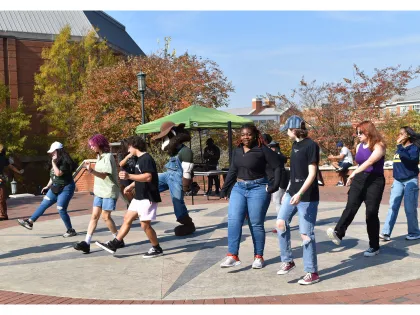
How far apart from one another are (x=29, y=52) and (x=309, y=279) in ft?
115

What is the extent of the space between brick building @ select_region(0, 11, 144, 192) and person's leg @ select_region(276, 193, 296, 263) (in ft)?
97.1

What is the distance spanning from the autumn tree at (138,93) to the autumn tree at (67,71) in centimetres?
654

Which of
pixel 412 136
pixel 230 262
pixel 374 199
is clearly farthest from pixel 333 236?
pixel 412 136

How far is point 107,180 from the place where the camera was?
7.07 metres

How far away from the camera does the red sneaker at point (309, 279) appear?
203 inches

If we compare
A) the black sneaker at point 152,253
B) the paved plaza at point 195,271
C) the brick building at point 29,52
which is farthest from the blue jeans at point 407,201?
the brick building at point 29,52

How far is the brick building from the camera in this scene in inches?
1371

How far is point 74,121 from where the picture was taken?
97.5 ft

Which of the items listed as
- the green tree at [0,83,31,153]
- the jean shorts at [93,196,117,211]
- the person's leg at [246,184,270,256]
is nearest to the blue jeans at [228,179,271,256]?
the person's leg at [246,184,270,256]

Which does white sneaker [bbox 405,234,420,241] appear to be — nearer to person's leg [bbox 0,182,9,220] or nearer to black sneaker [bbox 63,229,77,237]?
black sneaker [bbox 63,229,77,237]

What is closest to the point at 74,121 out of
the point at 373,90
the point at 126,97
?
the point at 126,97

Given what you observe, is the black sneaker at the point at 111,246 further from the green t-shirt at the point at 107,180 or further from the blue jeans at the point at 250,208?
the blue jeans at the point at 250,208

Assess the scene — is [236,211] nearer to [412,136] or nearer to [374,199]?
[374,199]
